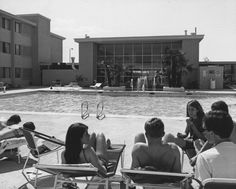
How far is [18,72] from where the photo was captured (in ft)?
112

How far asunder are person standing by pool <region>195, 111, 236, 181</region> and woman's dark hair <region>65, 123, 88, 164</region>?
1363 mm

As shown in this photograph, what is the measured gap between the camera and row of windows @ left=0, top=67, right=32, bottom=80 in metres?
31.2

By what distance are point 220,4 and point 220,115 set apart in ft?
45.3

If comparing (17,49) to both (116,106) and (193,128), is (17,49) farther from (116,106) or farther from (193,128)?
(193,128)

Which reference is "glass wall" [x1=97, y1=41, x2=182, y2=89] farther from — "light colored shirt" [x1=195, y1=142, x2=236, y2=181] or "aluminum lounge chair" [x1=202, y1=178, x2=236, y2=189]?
"aluminum lounge chair" [x1=202, y1=178, x2=236, y2=189]

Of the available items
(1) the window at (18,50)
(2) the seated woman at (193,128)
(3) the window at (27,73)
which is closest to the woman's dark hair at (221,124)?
(2) the seated woman at (193,128)

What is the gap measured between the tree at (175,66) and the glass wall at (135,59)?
13.4 feet

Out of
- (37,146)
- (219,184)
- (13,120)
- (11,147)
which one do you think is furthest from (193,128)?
(13,120)

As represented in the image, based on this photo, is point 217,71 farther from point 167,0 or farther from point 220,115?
point 220,115

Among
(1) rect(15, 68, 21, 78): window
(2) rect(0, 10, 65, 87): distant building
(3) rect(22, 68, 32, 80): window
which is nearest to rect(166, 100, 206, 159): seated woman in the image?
(2) rect(0, 10, 65, 87): distant building

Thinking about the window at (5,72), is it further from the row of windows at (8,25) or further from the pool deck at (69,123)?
the pool deck at (69,123)

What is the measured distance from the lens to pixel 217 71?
30266 mm

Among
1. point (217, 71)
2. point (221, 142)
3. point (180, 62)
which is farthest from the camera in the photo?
point (217, 71)

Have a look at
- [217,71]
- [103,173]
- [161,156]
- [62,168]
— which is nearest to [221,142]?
[161,156]
